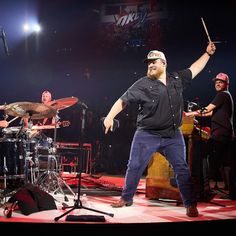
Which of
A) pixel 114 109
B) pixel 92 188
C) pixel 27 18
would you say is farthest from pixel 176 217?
pixel 27 18

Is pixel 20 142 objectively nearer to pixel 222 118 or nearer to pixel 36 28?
pixel 222 118

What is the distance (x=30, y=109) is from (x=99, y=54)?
944 centimetres

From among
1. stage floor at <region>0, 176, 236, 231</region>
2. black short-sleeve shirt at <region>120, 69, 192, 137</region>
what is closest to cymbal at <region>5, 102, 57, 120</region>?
black short-sleeve shirt at <region>120, 69, 192, 137</region>

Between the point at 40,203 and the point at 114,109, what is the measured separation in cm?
153

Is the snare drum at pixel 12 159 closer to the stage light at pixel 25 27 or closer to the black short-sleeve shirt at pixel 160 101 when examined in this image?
the black short-sleeve shirt at pixel 160 101

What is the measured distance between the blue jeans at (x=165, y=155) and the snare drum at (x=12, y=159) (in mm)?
1814

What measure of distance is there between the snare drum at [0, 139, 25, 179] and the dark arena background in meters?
4.39

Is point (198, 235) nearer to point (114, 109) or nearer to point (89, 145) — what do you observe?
point (114, 109)

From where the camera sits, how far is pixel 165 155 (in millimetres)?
4820

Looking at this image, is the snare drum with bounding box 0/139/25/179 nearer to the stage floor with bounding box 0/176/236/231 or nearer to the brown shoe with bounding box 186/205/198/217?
the stage floor with bounding box 0/176/236/231

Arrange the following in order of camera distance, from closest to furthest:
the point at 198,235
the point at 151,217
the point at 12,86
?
1. the point at 198,235
2. the point at 151,217
3. the point at 12,86

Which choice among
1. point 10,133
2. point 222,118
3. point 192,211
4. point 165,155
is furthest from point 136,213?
point 222,118

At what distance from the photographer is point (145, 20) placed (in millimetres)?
14094

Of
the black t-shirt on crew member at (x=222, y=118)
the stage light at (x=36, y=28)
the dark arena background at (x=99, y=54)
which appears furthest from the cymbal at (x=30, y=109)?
the stage light at (x=36, y=28)
